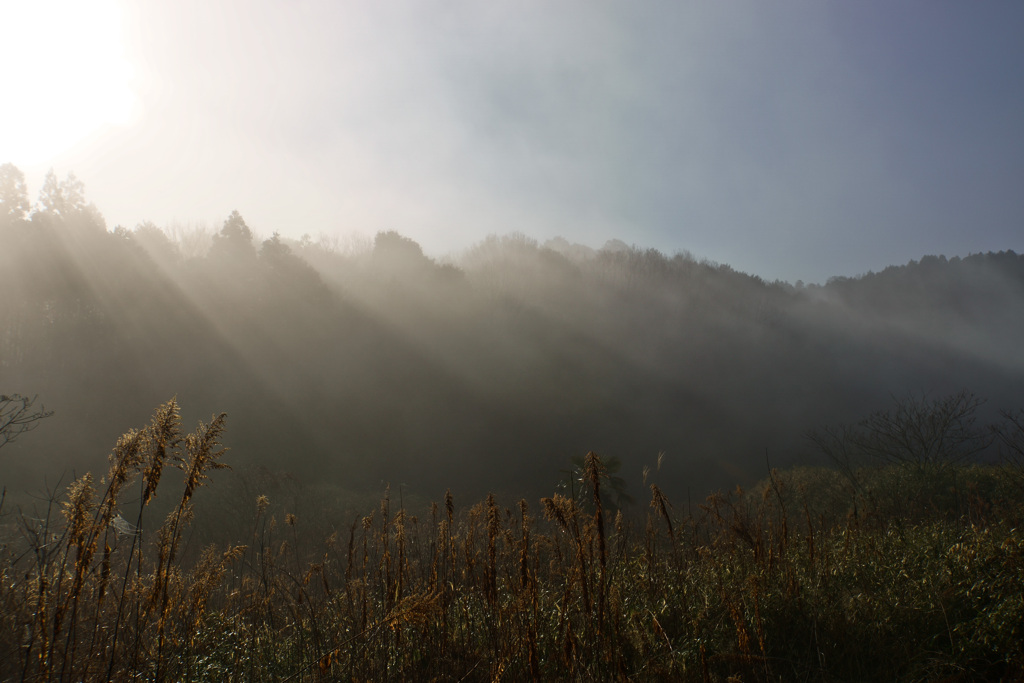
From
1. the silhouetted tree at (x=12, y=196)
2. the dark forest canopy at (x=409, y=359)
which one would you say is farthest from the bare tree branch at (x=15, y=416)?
the silhouetted tree at (x=12, y=196)

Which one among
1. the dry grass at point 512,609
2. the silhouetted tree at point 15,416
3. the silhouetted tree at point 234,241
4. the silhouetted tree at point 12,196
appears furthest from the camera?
the silhouetted tree at point 234,241

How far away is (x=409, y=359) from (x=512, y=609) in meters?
25.2

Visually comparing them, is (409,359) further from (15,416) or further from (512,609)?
(512,609)

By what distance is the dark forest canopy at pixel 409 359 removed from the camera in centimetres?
1958

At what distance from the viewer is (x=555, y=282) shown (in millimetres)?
39094

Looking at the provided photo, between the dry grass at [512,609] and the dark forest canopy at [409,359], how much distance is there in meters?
15.7

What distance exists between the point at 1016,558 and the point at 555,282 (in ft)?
119

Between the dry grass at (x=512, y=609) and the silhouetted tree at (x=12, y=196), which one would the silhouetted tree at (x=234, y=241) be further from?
the dry grass at (x=512, y=609)

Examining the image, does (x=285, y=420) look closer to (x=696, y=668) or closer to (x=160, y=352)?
(x=160, y=352)

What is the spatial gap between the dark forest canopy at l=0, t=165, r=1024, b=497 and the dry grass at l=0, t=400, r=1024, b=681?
51.4 feet

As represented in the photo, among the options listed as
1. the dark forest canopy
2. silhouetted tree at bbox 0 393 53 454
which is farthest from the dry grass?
the dark forest canopy

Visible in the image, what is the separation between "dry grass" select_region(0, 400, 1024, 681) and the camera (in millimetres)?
1675

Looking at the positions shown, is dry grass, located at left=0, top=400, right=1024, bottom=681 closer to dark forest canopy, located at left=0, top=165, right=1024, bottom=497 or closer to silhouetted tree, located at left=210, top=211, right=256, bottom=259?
dark forest canopy, located at left=0, top=165, right=1024, bottom=497

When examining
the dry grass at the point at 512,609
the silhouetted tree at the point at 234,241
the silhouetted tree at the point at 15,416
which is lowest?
the dry grass at the point at 512,609
